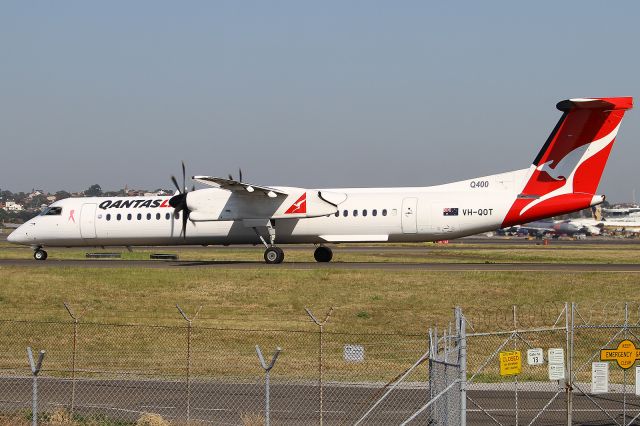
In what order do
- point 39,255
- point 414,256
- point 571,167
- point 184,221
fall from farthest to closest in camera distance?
point 414,256 → point 39,255 → point 184,221 → point 571,167

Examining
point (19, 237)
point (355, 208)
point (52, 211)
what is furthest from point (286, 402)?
point (19, 237)

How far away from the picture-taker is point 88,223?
151ft

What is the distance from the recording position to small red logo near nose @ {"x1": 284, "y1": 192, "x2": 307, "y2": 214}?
42469 mm

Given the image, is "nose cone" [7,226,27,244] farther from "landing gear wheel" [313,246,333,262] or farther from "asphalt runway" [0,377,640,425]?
"asphalt runway" [0,377,640,425]

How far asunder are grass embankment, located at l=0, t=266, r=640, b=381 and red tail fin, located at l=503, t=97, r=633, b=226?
141 inches

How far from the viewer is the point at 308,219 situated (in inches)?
1686

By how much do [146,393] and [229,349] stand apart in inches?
334

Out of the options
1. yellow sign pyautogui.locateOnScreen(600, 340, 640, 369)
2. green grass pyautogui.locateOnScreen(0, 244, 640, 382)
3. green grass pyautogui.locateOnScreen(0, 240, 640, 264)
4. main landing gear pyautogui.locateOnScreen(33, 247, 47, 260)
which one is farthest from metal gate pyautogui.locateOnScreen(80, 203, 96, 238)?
yellow sign pyautogui.locateOnScreen(600, 340, 640, 369)

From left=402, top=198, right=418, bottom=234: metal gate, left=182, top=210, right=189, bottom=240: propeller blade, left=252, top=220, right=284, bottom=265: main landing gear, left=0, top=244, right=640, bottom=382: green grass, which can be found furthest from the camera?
left=182, top=210, right=189, bottom=240: propeller blade

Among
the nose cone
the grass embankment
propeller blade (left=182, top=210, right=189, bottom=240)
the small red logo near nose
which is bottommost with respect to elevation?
the grass embankment

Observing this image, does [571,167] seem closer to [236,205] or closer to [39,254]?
[236,205]

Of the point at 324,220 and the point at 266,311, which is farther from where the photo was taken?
the point at 324,220

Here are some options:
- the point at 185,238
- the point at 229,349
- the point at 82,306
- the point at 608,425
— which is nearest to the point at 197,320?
the point at 229,349

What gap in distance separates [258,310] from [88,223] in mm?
15257
